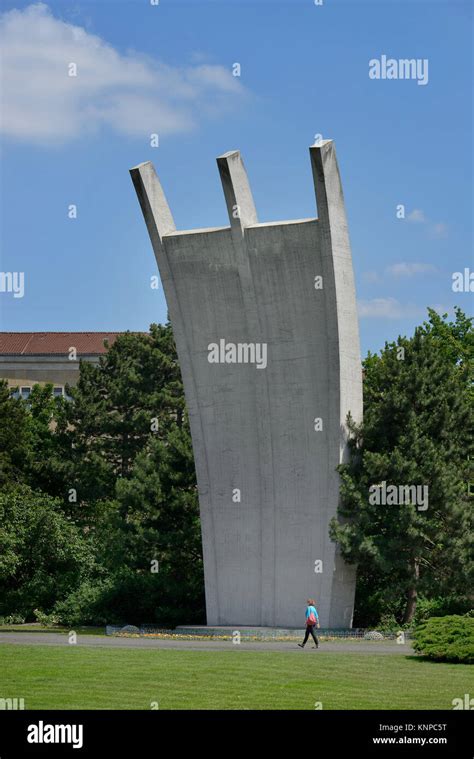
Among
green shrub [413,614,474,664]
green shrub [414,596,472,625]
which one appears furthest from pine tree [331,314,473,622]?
green shrub [413,614,474,664]

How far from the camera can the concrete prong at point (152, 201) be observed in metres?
32.9

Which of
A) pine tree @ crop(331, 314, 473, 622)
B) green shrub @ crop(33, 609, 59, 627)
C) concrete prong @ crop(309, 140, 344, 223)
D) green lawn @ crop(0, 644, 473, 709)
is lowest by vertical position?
green shrub @ crop(33, 609, 59, 627)

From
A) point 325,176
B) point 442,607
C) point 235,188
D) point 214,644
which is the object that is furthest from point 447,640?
point 235,188

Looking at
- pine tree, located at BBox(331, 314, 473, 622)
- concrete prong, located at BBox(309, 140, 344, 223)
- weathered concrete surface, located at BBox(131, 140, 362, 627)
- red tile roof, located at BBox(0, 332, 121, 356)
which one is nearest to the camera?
concrete prong, located at BBox(309, 140, 344, 223)

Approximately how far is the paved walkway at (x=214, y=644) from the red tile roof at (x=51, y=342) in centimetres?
4161

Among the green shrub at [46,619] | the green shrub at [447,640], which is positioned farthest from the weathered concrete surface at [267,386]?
the green shrub at [447,640]

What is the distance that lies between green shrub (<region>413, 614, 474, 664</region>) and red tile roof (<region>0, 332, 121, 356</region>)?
48.4 m

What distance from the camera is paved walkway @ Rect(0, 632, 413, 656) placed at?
85.3ft

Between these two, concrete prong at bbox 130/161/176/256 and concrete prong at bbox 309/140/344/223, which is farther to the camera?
concrete prong at bbox 130/161/176/256

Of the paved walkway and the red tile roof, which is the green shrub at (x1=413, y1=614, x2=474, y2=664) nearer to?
the paved walkway

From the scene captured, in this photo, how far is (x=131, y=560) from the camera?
36.8 m

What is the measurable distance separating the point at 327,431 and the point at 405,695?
580 inches

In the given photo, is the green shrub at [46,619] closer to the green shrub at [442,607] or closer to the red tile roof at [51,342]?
the green shrub at [442,607]
